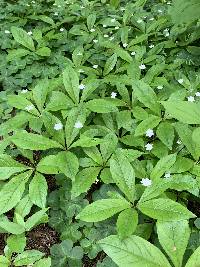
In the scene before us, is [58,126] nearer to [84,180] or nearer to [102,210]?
[84,180]

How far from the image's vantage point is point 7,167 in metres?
2.48

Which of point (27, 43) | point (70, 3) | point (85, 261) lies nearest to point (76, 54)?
point (27, 43)

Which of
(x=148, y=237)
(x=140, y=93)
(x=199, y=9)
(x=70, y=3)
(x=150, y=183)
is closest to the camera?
(x=148, y=237)

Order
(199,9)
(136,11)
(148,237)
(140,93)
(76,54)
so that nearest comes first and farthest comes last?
(148,237) → (140,93) → (199,9) → (76,54) → (136,11)

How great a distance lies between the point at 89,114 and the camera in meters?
2.98

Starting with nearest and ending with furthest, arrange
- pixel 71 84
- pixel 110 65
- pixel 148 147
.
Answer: pixel 148 147
pixel 71 84
pixel 110 65

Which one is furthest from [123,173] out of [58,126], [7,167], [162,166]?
[7,167]

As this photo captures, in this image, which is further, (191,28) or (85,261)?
(191,28)

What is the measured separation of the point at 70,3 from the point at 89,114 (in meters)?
2.51

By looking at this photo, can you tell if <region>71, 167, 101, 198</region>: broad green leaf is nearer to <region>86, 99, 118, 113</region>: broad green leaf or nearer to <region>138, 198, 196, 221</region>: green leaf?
<region>138, 198, 196, 221</region>: green leaf

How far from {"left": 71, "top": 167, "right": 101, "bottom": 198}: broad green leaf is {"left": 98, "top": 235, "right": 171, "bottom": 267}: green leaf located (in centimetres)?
45

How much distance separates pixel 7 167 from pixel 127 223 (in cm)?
88

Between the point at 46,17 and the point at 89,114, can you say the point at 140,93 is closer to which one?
the point at 89,114

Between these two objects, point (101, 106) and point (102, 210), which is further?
point (101, 106)
